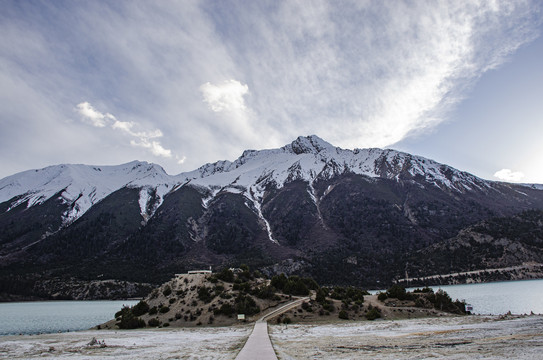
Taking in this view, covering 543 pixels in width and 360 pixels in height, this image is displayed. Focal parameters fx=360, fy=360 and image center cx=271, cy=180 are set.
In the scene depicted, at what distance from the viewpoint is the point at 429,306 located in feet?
190

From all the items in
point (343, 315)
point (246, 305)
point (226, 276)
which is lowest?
point (343, 315)

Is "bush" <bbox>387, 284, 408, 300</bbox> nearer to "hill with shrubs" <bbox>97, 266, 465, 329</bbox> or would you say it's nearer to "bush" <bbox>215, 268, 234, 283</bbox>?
"hill with shrubs" <bbox>97, 266, 465, 329</bbox>

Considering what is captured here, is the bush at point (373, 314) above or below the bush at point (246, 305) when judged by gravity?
below

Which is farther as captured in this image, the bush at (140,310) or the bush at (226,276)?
the bush at (226,276)

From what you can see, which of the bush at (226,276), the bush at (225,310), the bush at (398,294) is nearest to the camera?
the bush at (225,310)

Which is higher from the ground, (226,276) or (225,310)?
(226,276)

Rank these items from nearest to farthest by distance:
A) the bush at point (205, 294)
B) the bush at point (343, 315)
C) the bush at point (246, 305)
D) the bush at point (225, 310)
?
the bush at point (343, 315) < the bush at point (225, 310) < the bush at point (246, 305) < the bush at point (205, 294)

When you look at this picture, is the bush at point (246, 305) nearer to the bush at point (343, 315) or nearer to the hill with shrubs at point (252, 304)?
the hill with shrubs at point (252, 304)

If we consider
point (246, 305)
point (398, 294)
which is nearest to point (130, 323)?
point (246, 305)

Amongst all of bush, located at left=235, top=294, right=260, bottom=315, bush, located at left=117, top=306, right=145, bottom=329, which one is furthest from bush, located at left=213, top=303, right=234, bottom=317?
bush, located at left=117, top=306, right=145, bottom=329

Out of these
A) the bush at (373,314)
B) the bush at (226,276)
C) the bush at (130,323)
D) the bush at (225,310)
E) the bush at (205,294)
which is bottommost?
the bush at (373,314)

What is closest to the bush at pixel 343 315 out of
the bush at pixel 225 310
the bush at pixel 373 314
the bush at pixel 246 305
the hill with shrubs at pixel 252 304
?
the hill with shrubs at pixel 252 304

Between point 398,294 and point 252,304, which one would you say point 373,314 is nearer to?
point 398,294

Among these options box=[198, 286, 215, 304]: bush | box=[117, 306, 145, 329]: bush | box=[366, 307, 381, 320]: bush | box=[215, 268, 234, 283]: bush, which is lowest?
box=[366, 307, 381, 320]: bush
